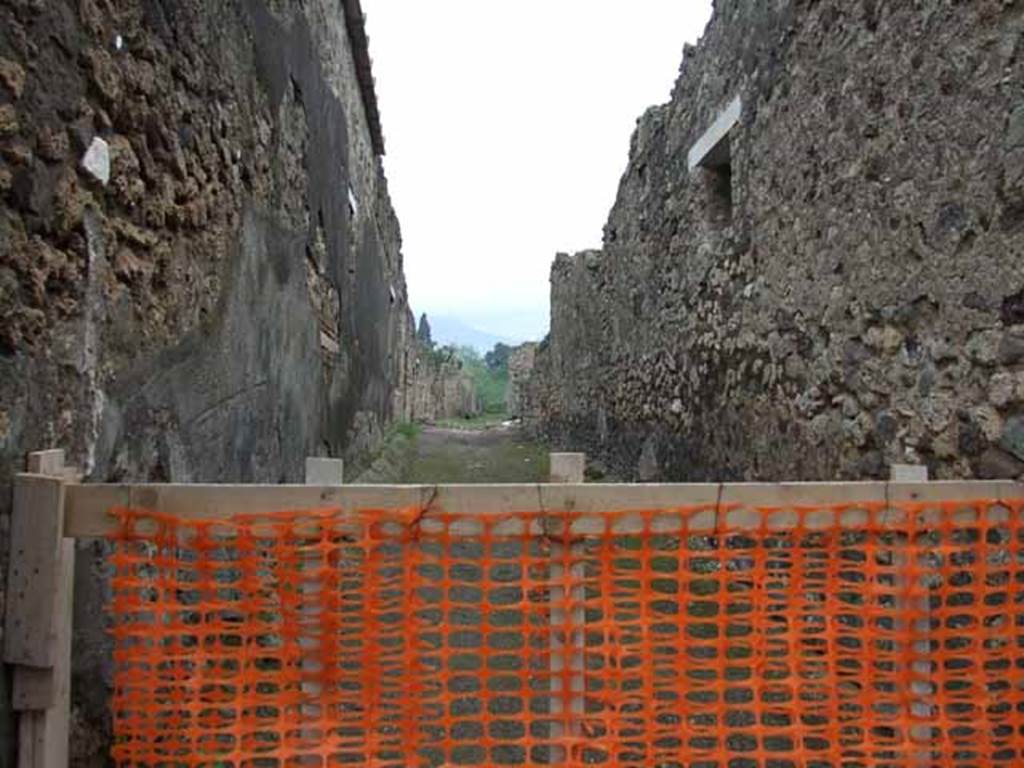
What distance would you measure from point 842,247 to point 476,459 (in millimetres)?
7769

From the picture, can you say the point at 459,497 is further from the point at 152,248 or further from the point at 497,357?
the point at 497,357

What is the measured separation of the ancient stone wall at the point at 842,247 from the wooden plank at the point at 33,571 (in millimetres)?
2734

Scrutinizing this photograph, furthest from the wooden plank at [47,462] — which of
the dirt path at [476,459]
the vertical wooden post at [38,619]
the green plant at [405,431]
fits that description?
the green plant at [405,431]

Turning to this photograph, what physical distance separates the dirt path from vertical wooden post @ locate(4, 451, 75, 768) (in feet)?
21.3

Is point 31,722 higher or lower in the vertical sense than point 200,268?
lower

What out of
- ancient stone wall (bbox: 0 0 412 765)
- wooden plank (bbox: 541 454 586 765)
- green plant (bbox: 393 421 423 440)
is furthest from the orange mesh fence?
green plant (bbox: 393 421 423 440)

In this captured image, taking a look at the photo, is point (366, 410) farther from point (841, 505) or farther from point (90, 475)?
point (841, 505)

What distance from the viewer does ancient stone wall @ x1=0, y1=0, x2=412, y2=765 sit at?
1808 millimetres

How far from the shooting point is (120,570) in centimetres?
191

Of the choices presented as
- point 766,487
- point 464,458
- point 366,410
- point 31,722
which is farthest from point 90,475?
point 464,458

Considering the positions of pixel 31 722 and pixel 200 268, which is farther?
pixel 200 268

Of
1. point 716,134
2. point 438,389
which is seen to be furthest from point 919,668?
point 438,389

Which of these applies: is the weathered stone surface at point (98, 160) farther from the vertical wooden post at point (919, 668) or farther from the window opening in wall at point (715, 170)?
the window opening in wall at point (715, 170)

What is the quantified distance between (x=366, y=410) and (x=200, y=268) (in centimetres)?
607
